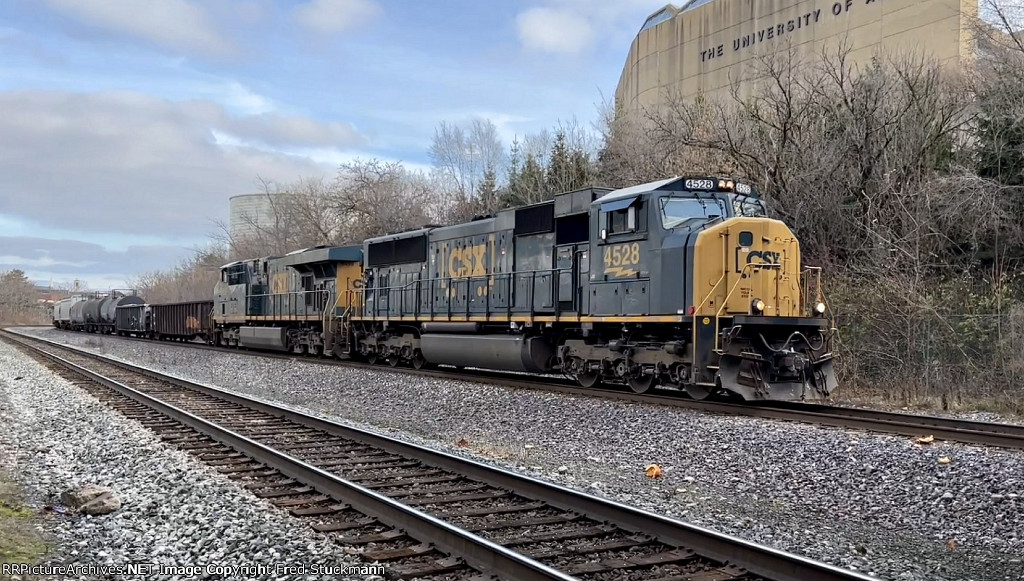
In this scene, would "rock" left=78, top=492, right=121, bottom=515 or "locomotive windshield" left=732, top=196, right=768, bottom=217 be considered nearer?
"rock" left=78, top=492, right=121, bottom=515

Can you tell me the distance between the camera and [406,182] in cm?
4556

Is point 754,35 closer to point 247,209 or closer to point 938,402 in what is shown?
point 938,402

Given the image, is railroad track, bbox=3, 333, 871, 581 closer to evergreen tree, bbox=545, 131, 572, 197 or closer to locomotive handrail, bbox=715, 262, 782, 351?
locomotive handrail, bbox=715, 262, 782, 351

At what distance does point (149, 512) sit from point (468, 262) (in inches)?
479

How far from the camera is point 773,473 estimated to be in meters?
7.64

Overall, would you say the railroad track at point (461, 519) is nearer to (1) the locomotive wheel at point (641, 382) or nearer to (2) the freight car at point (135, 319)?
(1) the locomotive wheel at point (641, 382)

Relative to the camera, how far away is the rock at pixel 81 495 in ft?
21.1

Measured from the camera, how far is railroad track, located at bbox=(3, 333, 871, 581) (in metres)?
4.64

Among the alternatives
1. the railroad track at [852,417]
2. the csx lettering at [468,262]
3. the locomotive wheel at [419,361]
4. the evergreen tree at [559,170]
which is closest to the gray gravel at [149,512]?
the railroad track at [852,417]

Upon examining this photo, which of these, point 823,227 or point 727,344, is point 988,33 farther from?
point 727,344

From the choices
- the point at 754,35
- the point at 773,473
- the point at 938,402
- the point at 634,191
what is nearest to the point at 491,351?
the point at 634,191

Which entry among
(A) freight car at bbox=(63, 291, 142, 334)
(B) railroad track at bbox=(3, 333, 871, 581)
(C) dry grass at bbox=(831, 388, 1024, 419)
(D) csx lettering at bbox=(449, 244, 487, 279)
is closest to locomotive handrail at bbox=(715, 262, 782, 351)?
(C) dry grass at bbox=(831, 388, 1024, 419)

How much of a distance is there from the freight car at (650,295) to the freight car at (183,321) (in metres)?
21.1

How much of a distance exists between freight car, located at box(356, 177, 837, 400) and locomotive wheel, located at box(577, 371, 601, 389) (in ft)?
0.08
